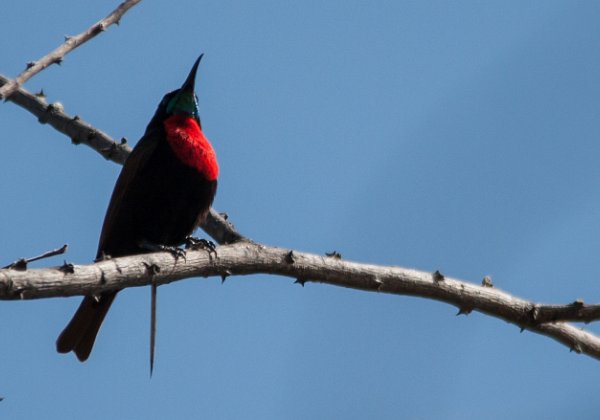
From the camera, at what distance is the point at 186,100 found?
18.7 ft

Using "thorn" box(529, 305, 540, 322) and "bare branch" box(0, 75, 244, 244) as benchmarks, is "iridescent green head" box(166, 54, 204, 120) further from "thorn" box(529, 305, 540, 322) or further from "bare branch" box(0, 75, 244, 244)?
"thorn" box(529, 305, 540, 322)

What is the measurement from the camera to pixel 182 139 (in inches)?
203

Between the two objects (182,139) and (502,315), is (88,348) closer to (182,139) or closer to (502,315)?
(182,139)

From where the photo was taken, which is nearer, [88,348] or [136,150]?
[88,348]

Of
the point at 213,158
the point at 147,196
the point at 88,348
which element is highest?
the point at 213,158

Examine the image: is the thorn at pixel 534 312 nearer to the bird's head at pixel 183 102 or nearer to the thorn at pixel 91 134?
the thorn at pixel 91 134

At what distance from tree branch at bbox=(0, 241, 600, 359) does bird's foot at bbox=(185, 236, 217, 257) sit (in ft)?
0.10

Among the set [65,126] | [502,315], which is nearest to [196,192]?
[65,126]

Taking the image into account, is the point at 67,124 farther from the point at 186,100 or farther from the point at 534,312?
the point at 534,312

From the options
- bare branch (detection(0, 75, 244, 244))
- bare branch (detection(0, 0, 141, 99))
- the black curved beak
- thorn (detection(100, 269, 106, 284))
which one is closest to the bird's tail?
bare branch (detection(0, 75, 244, 244))

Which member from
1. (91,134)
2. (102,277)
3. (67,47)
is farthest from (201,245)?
(67,47)

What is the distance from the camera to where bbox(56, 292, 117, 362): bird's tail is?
15.0 feet

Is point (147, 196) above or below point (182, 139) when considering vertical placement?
below

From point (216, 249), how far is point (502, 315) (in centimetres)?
116
